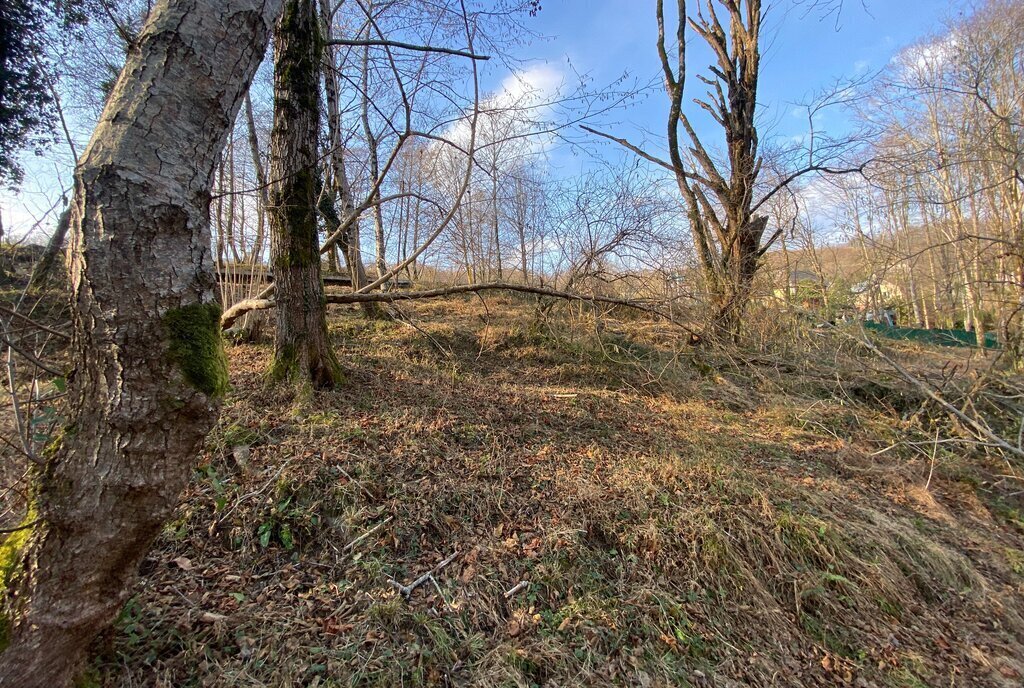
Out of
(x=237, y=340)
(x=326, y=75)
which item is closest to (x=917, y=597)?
(x=237, y=340)

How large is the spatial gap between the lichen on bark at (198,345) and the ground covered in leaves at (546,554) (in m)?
1.16

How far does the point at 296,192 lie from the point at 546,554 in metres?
3.54

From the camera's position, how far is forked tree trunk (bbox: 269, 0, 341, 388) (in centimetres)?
363

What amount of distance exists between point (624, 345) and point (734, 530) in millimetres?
3687

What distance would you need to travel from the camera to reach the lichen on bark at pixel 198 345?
139 centimetres

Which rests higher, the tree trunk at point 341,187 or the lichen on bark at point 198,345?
Answer: the tree trunk at point 341,187

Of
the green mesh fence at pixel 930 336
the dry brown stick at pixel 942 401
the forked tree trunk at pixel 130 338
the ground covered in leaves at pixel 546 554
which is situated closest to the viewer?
the forked tree trunk at pixel 130 338

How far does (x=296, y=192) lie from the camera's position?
3.68 meters

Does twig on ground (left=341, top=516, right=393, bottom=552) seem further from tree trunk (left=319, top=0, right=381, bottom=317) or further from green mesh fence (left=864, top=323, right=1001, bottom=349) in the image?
green mesh fence (left=864, top=323, right=1001, bottom=349)

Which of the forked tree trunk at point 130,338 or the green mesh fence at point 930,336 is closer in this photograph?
the forked tree trunk at point 130,338

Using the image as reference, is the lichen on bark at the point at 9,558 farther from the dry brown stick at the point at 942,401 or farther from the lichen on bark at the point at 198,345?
the dry brown stick at the point at 942,401

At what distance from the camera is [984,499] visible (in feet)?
A: 14.8

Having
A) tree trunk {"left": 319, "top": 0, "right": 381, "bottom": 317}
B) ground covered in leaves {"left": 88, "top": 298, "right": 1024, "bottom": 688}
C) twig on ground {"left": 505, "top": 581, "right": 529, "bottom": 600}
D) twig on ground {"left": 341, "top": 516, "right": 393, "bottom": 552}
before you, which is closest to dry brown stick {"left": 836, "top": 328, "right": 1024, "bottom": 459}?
ground covered in leaves {"left": 88, "top": 298, "right": 1024, "bottom": 688}

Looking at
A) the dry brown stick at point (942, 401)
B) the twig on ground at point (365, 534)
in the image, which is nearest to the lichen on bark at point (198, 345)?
the twig on ground at point (365, 534)
